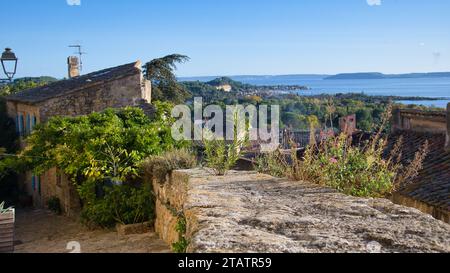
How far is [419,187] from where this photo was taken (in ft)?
27.9

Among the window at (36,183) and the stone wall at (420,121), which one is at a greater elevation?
the stone wall at (420,121)

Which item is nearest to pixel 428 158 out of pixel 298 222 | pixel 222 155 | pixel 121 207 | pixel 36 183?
pixel 121 207

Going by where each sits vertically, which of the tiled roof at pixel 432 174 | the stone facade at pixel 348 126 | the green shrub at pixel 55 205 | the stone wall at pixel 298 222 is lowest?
the green shrub at pixel 55 205

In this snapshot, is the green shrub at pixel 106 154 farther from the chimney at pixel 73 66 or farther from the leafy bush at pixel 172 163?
the chimney at pixel 73 66

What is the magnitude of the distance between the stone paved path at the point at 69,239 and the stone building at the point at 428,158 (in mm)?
3950

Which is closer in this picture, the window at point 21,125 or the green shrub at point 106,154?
the green shrub at point 106,154

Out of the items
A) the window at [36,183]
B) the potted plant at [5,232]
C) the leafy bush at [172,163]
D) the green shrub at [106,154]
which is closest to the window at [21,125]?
the window at [36,183]

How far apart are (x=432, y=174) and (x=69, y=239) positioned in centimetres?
651

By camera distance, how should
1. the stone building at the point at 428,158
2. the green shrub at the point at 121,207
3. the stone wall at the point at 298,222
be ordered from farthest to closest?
the green shrub at the point at 121,207 < the stone building at the point at 428,158 < the stone wall at the point at 298,222

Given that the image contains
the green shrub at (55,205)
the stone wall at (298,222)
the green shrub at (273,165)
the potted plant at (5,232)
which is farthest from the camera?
the green shrub at (55,205)

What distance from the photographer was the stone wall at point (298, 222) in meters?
2.37

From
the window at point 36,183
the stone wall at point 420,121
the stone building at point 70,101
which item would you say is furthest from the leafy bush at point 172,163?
the window at point 36,183

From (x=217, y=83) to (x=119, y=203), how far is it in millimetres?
33243

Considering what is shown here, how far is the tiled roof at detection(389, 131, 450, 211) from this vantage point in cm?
789
